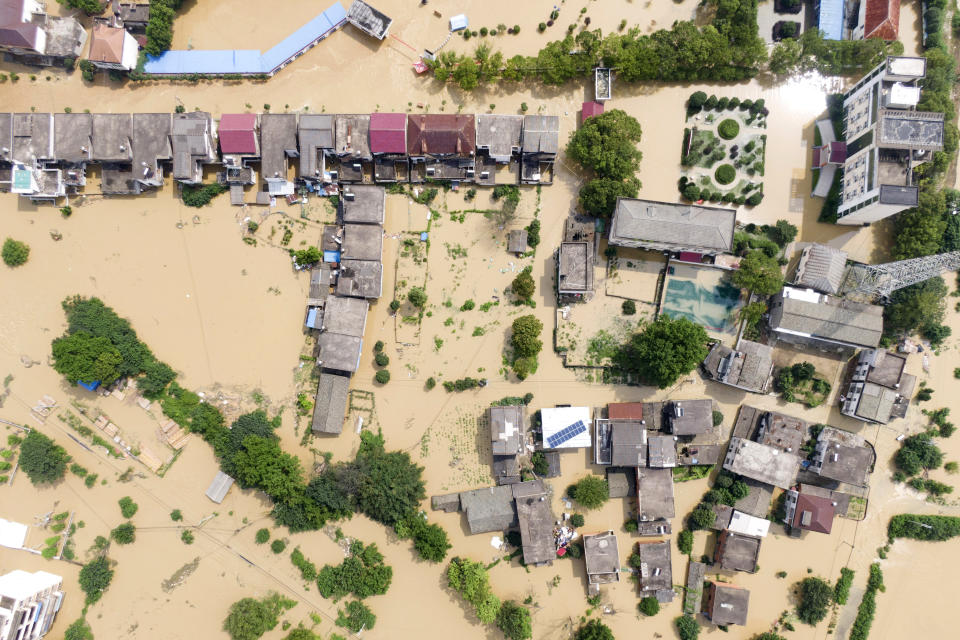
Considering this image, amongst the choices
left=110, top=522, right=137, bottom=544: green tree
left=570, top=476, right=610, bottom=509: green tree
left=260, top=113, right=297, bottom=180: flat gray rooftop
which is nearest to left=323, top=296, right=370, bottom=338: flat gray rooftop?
left=260, top=113, right=297, bottom=180: flat gray rooftop

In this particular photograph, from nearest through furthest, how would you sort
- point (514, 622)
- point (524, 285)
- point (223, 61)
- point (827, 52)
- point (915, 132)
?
1. point (915, 132)
2. point (514, 622)
3. point (524, 285)
4. point (827, 52)
5. point (223, 61)

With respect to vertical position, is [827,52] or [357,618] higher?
[827,52]

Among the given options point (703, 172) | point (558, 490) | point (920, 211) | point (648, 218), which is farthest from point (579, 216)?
point (920, 211)

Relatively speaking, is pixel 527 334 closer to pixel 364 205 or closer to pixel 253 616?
pixel 364 205

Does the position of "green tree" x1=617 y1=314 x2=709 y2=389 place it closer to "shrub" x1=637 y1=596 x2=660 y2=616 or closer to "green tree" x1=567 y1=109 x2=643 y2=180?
"green tree" x1=567 y1=109 x2=643 y2=180

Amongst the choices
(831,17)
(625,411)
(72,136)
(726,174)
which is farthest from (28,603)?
(831,17)

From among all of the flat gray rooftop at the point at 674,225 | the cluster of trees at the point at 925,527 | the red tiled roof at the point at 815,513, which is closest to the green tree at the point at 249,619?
the flat gray rooftop at the point at 674,225

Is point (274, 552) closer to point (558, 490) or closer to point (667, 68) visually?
point (558, 490)
